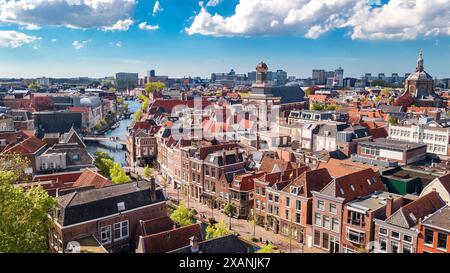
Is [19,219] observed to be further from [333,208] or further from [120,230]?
[333,208]

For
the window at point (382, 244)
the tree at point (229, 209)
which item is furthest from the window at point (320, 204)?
the tree at point (229, 209)

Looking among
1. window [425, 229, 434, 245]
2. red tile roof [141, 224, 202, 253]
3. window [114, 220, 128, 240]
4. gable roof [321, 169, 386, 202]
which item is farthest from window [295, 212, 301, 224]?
window [114, 220, 128, 240]

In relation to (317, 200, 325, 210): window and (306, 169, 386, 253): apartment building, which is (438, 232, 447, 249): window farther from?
(317, 200, 325, 210): window

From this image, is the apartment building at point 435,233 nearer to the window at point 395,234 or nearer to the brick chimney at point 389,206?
the window at point 395,234
